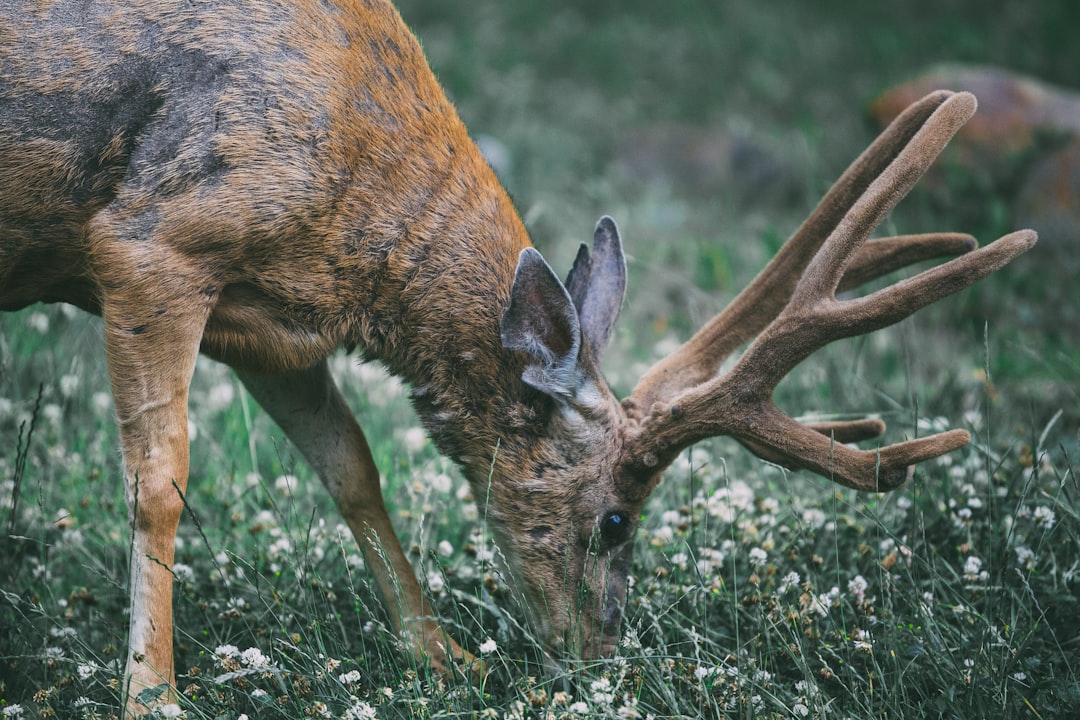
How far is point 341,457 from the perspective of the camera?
3.90 meters

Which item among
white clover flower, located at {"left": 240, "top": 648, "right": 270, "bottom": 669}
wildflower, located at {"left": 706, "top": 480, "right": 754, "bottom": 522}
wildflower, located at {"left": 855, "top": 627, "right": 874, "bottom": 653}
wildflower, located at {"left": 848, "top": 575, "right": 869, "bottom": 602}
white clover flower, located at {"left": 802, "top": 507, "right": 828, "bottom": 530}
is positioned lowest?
white clover flower, located at {"left": 802, "top": 507, "right": 828, "bottom": 530}

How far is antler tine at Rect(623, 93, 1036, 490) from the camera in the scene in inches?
120

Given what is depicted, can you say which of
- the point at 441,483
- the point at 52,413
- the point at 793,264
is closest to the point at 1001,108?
the point at 793,264

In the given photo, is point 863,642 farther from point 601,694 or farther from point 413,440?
point 413,440

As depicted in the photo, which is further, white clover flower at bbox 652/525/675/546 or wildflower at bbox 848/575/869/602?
white clover flower at bbox 652/525/675/546

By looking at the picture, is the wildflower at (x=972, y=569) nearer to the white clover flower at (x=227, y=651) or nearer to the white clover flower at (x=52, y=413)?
the white clover flower at (x=227, y=651)

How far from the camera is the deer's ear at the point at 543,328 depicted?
3197mm

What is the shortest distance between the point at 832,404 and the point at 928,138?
2.14 metres

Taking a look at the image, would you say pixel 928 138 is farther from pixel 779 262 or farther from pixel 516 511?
pixel 516 511

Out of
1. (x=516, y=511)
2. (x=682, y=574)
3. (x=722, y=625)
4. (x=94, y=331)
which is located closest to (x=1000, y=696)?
(x=722, y=625)

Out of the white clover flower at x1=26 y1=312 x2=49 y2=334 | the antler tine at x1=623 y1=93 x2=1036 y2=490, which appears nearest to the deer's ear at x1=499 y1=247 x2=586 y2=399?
the antler tine at x1=623 y1=93 x2=1036 y2=490

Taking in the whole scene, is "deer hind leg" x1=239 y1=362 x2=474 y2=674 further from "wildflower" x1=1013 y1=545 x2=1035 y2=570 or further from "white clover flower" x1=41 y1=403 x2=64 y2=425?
"wildflower" x1=1013 y1=545 x2=1035 y2=570

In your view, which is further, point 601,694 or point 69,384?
point 69,384

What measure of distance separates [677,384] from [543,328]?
1.84 feet
